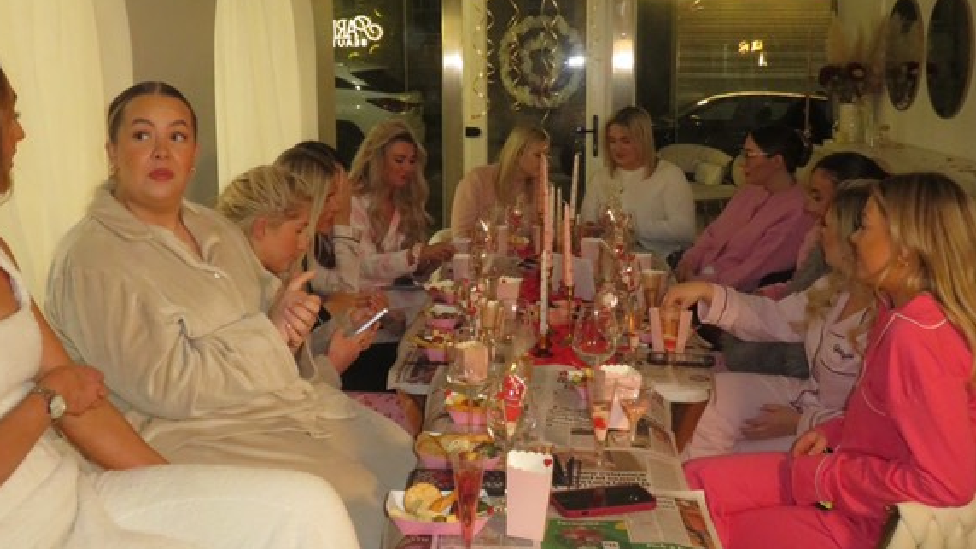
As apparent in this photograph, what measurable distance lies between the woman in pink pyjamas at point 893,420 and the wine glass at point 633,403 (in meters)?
0.41

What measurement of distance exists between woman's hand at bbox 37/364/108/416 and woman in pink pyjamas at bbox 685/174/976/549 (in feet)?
4.49

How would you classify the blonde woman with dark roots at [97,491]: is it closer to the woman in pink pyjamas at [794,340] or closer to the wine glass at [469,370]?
the wine glass at [469,370]

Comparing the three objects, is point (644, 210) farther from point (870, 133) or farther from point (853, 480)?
point (853, 480)

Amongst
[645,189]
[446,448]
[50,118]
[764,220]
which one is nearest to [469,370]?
[446,448]

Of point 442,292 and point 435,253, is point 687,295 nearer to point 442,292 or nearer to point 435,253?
point 442,292

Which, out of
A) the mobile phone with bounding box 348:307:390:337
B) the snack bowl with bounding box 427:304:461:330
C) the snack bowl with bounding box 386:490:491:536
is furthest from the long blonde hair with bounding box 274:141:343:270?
the snack bowl with bounding box 386:490:491:536

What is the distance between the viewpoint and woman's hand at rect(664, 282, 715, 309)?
323cm

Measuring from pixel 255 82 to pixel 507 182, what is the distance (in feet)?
4.50

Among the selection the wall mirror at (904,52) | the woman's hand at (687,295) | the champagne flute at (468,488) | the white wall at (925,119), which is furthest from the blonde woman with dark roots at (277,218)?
the wall mirror at (904,52)

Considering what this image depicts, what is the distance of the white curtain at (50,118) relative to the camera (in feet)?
11.0

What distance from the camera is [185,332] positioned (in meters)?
2.65

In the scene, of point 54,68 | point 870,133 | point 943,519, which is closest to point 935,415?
point 943,519

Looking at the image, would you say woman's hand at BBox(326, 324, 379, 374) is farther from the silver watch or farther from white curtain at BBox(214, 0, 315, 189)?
white curtain at BBox(214, 0, 315, 189)

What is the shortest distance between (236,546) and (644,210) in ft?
13.5
